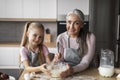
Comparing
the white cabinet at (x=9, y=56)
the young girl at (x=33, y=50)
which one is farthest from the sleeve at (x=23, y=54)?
the white cabinet at (x=9, y=56)

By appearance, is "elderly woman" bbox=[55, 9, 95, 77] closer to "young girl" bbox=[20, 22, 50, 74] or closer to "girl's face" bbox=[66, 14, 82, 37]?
"girl's face" bbox=[66, 14, 82, 37]

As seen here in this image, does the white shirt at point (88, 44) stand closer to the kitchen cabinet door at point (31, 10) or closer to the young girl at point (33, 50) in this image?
the young girl at point (33, 50)

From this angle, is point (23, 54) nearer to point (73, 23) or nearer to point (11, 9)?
point (73, 23)

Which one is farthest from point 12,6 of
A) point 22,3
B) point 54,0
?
point 54,0

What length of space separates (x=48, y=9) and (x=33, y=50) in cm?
218

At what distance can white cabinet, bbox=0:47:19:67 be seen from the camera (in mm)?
3758

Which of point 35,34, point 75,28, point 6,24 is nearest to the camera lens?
point 35,34

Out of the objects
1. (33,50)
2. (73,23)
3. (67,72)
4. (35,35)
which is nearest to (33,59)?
(33,50)

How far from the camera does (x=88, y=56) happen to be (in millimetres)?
1998

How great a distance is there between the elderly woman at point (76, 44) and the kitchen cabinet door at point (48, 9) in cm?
196

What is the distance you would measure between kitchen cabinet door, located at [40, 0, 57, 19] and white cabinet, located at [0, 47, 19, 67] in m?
0.72

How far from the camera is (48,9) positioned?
401 centimetres

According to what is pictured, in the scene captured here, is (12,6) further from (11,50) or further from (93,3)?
(93,3)

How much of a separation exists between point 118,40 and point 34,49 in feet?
7.36
